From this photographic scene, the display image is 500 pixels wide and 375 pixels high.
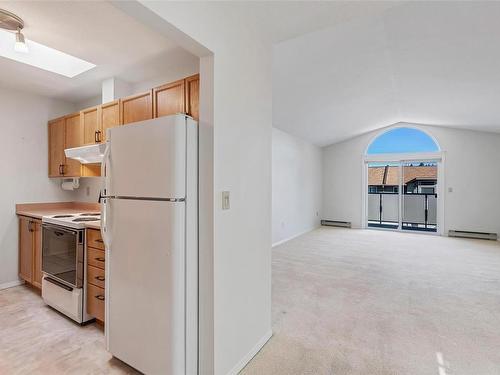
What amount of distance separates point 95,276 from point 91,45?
1.93 m

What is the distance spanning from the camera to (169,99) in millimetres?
2201

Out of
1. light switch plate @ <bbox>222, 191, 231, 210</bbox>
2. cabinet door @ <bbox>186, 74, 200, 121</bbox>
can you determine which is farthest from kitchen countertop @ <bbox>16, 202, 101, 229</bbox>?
light switch plate @ <bbox>222, 191, 231, 210</bbox>

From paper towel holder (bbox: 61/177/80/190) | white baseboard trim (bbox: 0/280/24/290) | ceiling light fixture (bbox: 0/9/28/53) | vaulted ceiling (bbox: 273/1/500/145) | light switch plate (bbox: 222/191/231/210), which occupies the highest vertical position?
vaulted ceiling (bbox: 273/1/500/145)

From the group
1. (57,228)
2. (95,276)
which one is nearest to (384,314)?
(95,276)

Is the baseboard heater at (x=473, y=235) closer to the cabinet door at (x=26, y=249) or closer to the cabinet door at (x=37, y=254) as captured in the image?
the cabinet door at (x=37, y=254)

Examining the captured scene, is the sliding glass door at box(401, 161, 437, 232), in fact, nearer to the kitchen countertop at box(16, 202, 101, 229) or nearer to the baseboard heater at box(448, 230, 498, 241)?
the baseboard heater at box(448, 230, 498, 241)

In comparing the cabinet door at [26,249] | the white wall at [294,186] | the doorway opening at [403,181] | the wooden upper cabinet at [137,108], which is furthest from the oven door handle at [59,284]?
the doorway opening at [403,181]

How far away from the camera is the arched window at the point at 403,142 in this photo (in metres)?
6.99

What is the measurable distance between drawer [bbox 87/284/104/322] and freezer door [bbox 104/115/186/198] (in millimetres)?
932

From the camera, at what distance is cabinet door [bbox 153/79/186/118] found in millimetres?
2113

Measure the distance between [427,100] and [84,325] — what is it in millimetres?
6028

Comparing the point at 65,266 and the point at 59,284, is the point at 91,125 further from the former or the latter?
the point at 59,284

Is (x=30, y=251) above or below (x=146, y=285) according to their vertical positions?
below

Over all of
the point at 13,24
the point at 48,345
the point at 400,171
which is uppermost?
the point at 13,24
